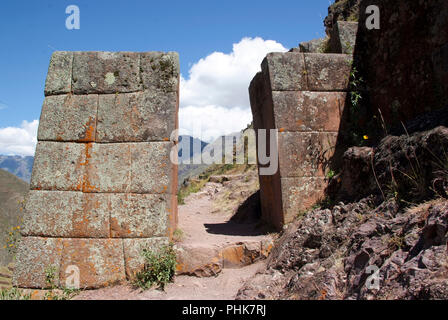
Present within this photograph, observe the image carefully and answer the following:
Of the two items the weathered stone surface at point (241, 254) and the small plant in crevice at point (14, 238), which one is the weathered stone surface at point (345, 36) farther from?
the small plant in crevice at point (14, 238)

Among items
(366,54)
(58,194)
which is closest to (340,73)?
(366,54)

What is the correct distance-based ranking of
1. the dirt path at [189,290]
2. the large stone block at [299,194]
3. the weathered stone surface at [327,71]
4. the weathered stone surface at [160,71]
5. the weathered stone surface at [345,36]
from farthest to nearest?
1. the weathered stone surface at [345,36]
2. the weathered stone surface at [327,71]
3. the large stone block at [299,194]
4. the weathered stone surface at [160,71]
5. the dirt path at [189,290]

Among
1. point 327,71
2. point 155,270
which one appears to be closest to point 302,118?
point 327,71

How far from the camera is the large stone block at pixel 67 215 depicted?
4.44 meters

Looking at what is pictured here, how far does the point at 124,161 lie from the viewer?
180 inches

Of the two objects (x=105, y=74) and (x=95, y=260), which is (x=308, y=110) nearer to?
(x=105, y=74)

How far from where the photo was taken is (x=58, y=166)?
15.0ft

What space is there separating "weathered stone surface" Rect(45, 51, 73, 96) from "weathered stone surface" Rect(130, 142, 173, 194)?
4.45 ft

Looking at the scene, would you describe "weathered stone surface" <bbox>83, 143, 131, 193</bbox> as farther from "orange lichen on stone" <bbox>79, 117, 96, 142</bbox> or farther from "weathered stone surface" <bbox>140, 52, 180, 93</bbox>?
"weathered stone surface" <bbox>140, 52, 180, 93</bbox>

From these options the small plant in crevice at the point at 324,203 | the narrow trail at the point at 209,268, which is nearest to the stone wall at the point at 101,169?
the narrow trail at the point at 209,268

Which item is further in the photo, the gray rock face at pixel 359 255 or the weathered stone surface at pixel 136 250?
the weathered stone surface at pixel 136 250

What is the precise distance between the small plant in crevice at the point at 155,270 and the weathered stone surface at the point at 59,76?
2.65 m

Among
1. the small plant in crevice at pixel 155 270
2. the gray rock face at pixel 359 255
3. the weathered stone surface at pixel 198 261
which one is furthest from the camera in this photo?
the weathered stone surface at pixel 198 261

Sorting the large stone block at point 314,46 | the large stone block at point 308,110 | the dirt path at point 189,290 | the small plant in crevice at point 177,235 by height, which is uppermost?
the large stone block at point 314,46
